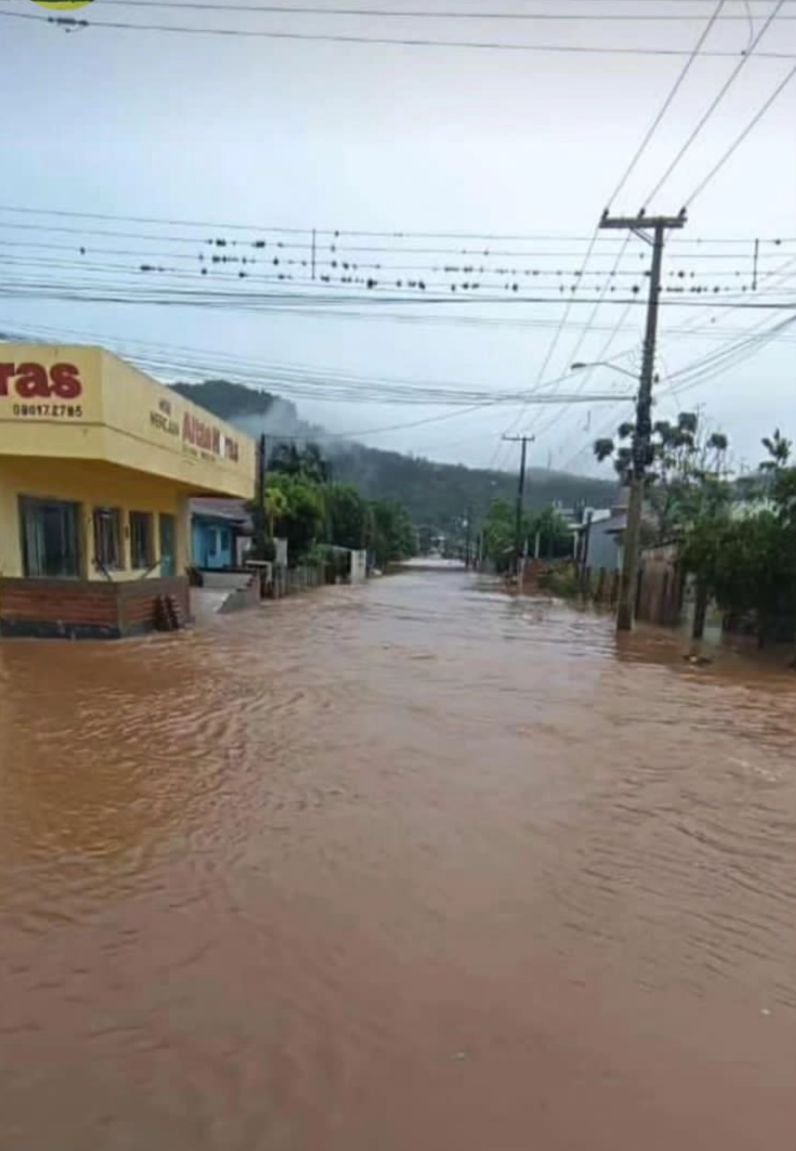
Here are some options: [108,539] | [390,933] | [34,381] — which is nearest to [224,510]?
[108,539]

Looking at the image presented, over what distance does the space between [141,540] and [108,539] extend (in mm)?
2314

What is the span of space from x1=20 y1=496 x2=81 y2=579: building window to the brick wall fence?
832mm

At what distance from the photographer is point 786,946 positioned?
13.8 feet

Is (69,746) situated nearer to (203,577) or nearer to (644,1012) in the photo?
(644,1012)

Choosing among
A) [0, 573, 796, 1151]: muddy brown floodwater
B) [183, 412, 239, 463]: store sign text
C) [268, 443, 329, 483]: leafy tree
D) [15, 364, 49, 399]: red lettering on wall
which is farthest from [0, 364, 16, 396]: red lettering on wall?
[268, 443, 329, 483]: leafy tree

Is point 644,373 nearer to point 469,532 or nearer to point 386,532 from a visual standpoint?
point 386,532

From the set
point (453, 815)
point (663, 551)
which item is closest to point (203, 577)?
point (663, 551)

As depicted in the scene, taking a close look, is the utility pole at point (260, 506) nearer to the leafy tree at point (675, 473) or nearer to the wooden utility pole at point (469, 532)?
the leafy tree at point (675, 473)

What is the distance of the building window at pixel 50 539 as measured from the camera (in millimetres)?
15320

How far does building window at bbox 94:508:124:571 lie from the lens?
17266 mm

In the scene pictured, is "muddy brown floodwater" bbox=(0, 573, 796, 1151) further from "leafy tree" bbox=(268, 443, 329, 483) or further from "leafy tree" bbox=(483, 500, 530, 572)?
"leafy tree" bbox=(483, 500, 530, 572)

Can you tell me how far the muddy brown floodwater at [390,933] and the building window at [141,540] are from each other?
1069 cm

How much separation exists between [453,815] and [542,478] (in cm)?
10707

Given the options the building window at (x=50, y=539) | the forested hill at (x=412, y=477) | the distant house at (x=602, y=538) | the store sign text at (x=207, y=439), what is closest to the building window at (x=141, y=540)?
the store sign text at (x=207, y=439)
